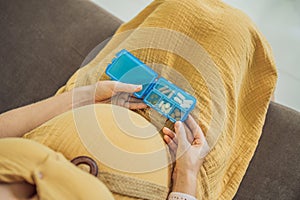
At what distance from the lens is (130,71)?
84 cm

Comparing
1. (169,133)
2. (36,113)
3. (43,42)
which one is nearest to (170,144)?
(169,133)

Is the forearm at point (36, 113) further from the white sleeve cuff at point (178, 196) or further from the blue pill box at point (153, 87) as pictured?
the white sleeve cuff at point (178, 196)

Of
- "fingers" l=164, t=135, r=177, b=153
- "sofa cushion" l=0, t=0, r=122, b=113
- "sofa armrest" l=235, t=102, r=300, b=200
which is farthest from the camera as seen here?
"sofa cushion" l=0, t=0, r=122, b=113

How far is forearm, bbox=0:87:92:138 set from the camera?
30.3 inches

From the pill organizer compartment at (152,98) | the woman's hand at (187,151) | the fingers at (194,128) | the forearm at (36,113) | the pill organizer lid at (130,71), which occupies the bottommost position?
the woman's hand at (187,151)

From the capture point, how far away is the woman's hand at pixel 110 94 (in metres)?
0.81

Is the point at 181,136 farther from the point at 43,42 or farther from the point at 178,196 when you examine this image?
the point at 43,42

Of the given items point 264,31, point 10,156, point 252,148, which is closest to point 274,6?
point 264,31

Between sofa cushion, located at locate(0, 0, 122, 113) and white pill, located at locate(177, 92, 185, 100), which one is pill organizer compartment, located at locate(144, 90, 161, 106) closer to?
white pill, located at locate(177, 92, 185, 100)

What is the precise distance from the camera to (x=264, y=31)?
58.6 inches

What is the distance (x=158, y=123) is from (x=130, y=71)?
0.12 metres

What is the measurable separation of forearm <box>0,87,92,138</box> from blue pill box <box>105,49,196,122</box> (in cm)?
8

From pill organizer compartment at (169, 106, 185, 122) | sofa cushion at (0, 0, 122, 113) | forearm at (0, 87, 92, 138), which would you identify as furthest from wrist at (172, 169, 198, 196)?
sofa cushion at (0, 0, 122, 113)

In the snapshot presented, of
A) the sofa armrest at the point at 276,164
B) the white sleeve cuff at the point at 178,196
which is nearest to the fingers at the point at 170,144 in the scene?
the white sleeve cuff at the point at 178,196
